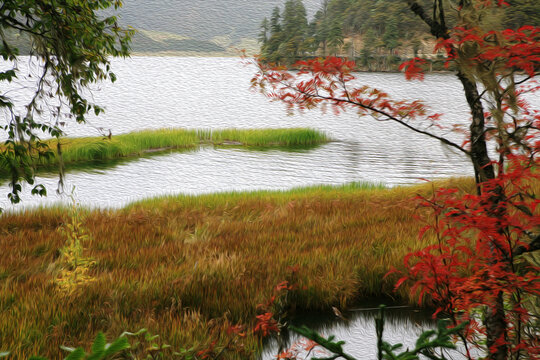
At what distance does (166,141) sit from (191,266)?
64.5ft

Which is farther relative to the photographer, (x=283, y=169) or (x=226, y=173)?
(x=283, y=169)

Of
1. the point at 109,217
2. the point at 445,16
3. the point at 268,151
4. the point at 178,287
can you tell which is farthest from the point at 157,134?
the point at 445,16

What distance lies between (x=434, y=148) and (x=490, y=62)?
24501 millimetres

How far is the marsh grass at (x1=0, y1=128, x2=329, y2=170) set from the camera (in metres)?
20.5

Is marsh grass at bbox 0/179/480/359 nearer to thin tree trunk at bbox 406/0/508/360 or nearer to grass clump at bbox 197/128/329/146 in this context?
thin tree trunk at bbox 406/0/508/360

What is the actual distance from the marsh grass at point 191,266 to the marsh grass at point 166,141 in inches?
461

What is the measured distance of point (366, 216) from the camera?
8.59m

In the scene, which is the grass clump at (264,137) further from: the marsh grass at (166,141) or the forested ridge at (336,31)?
the forested ridge at (336,31)

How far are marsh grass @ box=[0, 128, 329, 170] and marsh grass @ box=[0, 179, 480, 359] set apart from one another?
11700mm

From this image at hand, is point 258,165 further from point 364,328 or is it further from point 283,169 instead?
point 364,328

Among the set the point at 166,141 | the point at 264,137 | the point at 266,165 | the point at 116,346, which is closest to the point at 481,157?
the point at 116,346

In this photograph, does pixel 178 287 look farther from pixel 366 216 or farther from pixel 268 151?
pixel 268 151

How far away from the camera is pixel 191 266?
19.2 feet

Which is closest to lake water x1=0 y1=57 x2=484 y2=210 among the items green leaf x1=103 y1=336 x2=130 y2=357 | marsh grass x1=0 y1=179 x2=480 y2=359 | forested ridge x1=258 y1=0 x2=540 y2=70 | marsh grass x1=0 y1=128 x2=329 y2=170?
marsh grass x1=0 y1=128 x2=329 y2=170
